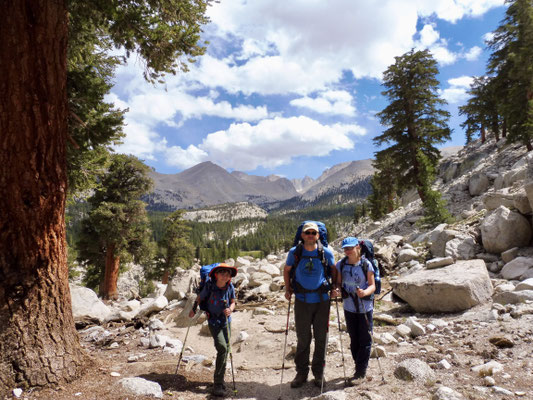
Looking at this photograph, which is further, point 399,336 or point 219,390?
point 399,336

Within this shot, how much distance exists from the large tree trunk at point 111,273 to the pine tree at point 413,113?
20.7 meters

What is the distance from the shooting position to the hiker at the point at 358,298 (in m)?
4.44

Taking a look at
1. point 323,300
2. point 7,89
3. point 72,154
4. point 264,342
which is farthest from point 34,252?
point 264,342

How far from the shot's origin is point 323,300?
4.52 meters

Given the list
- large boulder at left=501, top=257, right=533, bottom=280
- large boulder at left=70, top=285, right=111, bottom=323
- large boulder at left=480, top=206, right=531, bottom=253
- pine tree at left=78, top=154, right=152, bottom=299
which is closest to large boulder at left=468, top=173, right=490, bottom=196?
large boulder at left=480, top=206, right=531, bottom=253

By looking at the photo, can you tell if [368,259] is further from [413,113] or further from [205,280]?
[413,113]

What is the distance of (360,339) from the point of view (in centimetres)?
452

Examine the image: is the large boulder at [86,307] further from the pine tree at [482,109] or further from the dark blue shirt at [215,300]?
the pine tree at [482,109]

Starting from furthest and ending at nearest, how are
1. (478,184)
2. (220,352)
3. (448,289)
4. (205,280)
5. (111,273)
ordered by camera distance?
(111,273), (478,184), (448,289), (205,280), (220,352)

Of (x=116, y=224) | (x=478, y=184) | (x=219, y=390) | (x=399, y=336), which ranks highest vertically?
(x=478, y=184)

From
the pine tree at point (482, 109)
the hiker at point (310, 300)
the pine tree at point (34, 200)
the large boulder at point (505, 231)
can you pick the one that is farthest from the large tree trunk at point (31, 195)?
the pine tree at point (482, 109)

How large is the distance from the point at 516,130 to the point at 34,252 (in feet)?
84.7

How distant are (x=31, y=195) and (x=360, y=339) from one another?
17.3 ft

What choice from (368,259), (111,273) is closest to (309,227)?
(368,259)
